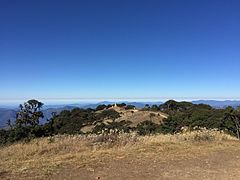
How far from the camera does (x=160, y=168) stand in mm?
8422

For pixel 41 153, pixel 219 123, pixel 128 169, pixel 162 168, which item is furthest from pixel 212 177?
pixel 219 123

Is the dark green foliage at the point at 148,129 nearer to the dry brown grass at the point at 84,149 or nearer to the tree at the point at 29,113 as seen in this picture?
the dry brown grass at the point at 84,149

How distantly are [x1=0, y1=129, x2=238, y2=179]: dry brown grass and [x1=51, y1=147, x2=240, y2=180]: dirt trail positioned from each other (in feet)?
1.62

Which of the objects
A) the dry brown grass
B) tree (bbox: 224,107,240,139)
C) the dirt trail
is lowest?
the dirt trail

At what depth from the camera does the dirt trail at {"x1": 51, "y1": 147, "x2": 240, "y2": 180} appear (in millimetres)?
7586

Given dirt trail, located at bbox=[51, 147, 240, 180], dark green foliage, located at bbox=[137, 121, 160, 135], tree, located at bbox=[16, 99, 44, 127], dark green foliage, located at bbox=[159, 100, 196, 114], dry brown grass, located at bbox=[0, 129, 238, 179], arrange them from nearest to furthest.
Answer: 1. dirt trail, located at bbox=[51, 147, 240, 180]
2. dry brown grass, located at bbox=[0, 129, 238, 179]
3. dark green foliage, located at bbox=[137, 121, 160, 135]
4. tree, located at bbox=[16, 99, 44, 127]
5. dark green foliage, located at bbox=[159, 100, 196, 114]

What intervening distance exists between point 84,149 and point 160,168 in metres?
3.64

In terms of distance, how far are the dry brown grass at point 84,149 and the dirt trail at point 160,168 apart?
495 millimetres

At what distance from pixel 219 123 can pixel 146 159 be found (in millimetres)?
14495

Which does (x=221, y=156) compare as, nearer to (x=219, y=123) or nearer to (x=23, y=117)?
(x=219, y=123)

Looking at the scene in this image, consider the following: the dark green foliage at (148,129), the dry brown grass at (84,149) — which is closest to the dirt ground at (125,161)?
the dry brown grass at (84,149)

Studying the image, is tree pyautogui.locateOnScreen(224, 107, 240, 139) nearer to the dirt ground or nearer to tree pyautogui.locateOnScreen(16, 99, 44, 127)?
the dirt ground

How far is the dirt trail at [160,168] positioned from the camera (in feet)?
24.9

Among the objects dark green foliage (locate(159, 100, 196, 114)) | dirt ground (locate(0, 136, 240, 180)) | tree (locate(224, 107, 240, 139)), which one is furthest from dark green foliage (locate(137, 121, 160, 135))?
dark green foliage (locate(159, 100, 196, 114))
